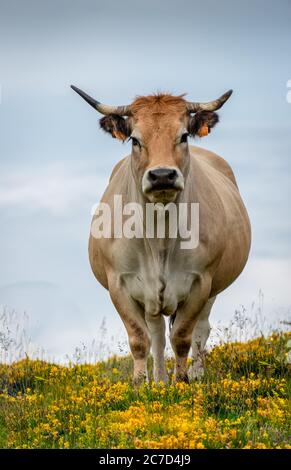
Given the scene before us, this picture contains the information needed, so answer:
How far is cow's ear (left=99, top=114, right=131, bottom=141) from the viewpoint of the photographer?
38.6 feet

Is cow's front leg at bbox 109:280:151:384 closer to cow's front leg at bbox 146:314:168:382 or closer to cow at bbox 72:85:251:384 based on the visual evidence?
cow at bbox 72:85:251:384

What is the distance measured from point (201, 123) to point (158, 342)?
2.70 m

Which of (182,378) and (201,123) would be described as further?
(182,378)

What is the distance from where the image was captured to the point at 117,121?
1180 cm

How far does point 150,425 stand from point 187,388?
1.69 m

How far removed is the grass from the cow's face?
6.48ft

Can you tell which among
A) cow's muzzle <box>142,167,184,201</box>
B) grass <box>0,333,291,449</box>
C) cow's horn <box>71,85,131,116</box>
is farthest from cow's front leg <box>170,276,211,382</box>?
cow's horn <box>71,85,131,116</box>

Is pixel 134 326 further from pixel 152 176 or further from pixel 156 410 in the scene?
pixel 156 410

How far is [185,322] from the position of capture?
1202 cm

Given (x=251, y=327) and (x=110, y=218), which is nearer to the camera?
(x=110, y=218)

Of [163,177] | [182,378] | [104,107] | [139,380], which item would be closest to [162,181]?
[163,177]

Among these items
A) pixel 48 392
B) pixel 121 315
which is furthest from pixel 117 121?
pixel 48 392
